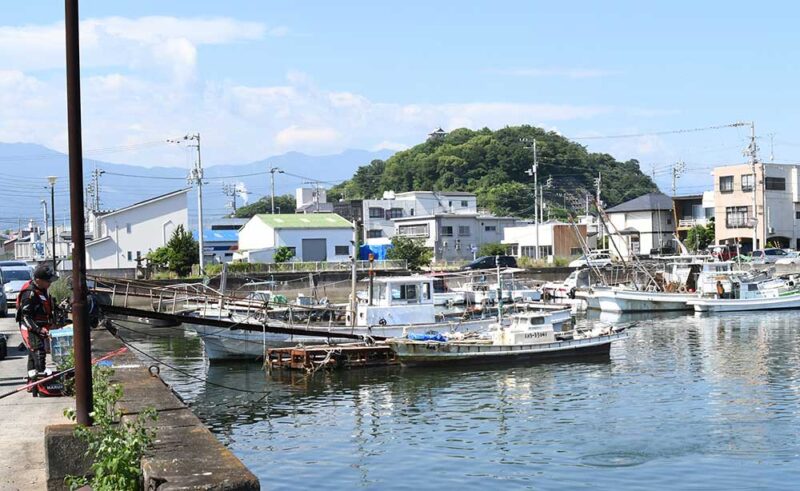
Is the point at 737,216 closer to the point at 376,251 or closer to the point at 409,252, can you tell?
the point at 409,252

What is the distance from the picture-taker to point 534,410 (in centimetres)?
2311

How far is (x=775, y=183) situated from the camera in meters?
79.6

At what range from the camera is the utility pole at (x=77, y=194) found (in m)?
9.05

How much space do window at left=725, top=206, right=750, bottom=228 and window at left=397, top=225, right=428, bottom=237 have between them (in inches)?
1038

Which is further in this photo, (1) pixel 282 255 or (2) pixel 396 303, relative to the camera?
(1) pixel 282 255

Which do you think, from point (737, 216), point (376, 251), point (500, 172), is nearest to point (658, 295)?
point (376, 251)

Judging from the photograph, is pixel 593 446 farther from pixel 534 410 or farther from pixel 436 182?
pixel 436 182

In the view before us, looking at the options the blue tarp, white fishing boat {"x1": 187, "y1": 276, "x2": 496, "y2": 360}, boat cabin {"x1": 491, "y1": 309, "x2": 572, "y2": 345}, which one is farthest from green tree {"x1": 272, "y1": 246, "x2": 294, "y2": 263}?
boat cabin {"x1": 491, "y1": 309, "x2": 572, "y2": 345}

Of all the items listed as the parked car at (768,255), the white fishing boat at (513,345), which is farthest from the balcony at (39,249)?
the white fishing boat at (513,345)

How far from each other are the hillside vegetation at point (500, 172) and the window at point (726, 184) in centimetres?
3485

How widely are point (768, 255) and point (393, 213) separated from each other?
38453 millimetres

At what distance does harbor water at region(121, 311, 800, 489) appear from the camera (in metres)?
16.7

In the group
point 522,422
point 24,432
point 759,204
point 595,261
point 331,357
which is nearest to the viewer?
point 24,432

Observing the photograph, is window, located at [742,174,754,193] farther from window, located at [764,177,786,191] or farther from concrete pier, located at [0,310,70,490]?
concrete pier, located at [0,310,70,490]
